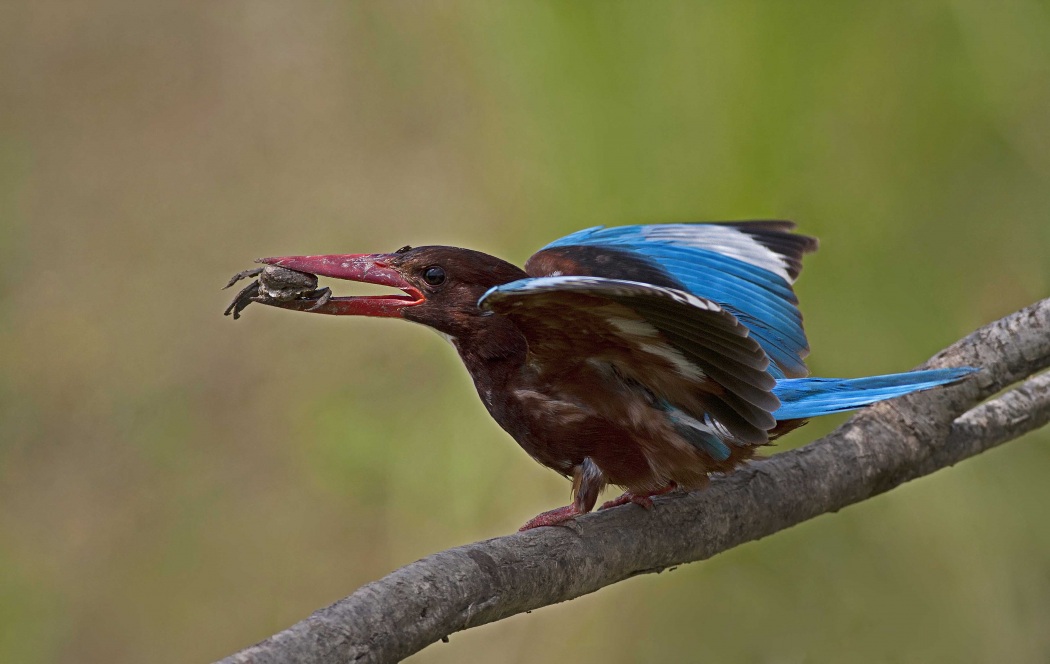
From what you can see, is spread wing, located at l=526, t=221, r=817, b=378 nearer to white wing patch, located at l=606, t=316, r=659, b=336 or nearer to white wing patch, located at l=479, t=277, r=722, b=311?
white wing patch, located at l=606, t=316, r=659, b=336

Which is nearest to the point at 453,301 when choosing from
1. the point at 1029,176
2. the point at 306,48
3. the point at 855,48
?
the point at 855,48

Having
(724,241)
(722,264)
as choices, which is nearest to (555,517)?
(722,264)

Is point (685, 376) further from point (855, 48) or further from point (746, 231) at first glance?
point (855, 48)

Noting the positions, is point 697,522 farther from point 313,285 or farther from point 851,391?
point 313,285

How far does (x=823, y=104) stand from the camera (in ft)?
8.75

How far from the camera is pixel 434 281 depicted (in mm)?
1638

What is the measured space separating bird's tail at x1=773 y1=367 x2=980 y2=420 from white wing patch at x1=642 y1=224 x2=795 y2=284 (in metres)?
0.37

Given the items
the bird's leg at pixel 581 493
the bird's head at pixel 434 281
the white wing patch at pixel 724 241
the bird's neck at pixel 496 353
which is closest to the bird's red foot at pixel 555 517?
the bird's leg at pixel 581 493

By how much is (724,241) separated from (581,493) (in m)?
0.66

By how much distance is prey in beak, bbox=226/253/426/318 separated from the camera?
1.55 metres

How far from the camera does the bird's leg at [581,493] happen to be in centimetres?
153

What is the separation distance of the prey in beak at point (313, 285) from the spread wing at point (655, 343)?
0.23m

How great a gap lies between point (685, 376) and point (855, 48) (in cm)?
153

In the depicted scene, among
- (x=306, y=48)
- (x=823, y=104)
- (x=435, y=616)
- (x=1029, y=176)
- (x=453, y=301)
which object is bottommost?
(x=435, y=616)
